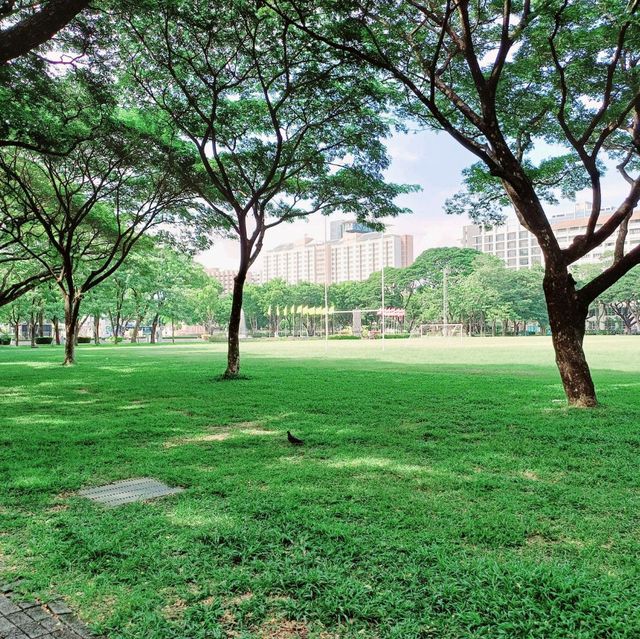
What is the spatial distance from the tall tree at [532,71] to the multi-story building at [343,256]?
75.1 metres

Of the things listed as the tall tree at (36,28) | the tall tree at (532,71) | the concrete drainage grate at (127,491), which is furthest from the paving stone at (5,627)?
the tall tree at (532,71)

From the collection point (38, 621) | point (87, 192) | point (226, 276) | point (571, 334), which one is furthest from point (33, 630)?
point (226, 276)

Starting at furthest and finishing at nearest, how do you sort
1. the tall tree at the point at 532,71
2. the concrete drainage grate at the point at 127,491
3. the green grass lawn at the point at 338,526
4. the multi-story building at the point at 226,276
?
the multi-story building at the point at 226,276, the tall tree at the point at 532,71, the concrete drainage grate at the point at 127,491, the green grass lawn at the point at 338,526

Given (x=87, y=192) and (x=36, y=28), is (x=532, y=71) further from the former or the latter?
(x=87, y=192)

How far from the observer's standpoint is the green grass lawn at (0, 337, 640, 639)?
95.8 inches

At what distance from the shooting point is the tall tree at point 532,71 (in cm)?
794

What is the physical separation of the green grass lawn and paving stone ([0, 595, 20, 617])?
0.33 feet

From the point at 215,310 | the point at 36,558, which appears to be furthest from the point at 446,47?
the point at 215,310

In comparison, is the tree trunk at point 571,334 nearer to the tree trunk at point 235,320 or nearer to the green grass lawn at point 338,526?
the green grass lawn at point 338,526

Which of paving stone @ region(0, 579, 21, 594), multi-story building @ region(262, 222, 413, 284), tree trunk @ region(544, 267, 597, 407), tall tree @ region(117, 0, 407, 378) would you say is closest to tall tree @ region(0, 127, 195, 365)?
tall tree @ region(117, 0, 407, 378)

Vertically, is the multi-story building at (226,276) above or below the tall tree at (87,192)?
above

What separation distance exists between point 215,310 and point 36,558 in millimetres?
72665

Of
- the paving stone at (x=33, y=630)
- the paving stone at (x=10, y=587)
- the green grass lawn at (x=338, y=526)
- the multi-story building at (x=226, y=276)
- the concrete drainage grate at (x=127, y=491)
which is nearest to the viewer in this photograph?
the paving stone at (x=33, y=630)

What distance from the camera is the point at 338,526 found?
341 centimetres
